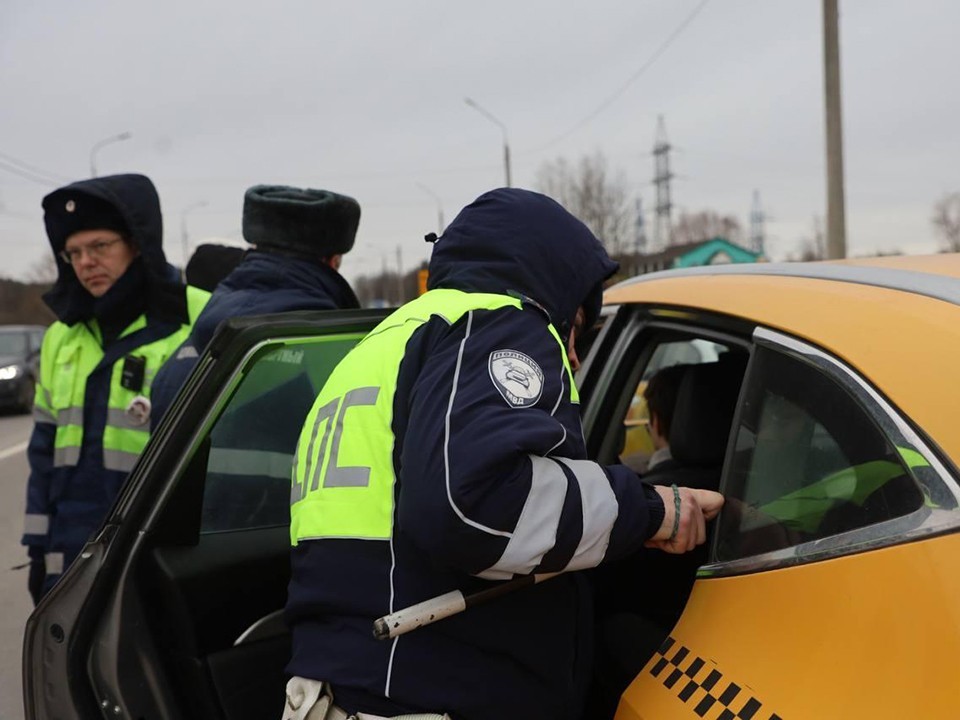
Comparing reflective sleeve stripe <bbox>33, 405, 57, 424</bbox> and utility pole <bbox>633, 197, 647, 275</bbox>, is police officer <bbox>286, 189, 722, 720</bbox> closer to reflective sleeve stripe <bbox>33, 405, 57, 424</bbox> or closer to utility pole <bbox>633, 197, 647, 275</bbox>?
reflective sleeve stripe <bbox>33, 405, 57, 424</bbox>

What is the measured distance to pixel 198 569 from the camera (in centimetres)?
207

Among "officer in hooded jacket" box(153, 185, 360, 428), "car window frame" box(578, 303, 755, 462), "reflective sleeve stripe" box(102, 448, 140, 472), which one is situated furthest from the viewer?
"reflective sleeve stripe" box(102, 448, 140, 472)

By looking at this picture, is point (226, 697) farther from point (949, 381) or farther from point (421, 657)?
point (949, 381)

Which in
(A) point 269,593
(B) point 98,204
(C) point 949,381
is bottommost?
(A) point 269,593

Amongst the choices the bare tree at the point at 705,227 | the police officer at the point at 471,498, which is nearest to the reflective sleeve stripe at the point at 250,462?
the police officer at the point at 471,498

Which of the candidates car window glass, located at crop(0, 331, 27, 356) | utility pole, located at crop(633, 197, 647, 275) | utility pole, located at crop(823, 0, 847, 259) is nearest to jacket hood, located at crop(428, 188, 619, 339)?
utility pole, located at crop(823, 0, 847, 259)

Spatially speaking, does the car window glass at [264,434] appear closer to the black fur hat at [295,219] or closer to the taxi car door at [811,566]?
the black fur hat at [295,219]

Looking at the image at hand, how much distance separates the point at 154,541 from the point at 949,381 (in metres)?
1.69

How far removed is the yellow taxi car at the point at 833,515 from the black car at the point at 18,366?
1616cm

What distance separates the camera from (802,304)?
4.84ft

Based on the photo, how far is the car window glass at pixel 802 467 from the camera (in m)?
1.22

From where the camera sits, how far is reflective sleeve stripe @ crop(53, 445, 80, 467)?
9.05ft

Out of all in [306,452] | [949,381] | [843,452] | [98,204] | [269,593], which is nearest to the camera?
[949,381]

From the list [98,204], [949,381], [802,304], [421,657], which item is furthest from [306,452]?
[98,204]
